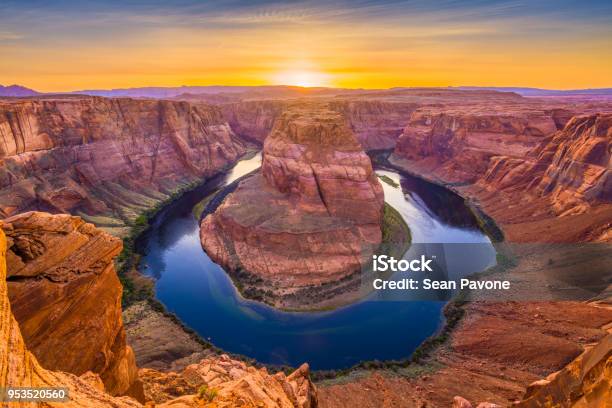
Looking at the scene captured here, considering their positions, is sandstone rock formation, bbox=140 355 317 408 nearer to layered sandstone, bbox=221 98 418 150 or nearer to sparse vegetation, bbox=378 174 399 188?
sparse vegetation, bbox=378 174 399 188

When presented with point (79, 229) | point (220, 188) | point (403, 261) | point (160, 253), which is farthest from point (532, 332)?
point (220, 188)

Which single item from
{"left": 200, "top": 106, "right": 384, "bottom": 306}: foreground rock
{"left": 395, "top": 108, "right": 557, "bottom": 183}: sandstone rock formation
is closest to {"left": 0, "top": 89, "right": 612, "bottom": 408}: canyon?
{"left": 200, "top": 106, "right": 384, "bottom": 306}: foreground rock

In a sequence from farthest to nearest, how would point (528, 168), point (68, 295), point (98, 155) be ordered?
1. point (98, 155)
2. point (528, 168)
3. point (68, 295)

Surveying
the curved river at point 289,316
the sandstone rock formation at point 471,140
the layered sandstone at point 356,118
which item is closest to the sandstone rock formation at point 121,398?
the curved river at point 289,316

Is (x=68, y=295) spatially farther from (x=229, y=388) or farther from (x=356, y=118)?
(x=356, y=118)

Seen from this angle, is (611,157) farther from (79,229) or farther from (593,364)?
(79,229)

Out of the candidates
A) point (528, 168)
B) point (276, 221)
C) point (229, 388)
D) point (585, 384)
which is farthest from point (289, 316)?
point (528, 168)

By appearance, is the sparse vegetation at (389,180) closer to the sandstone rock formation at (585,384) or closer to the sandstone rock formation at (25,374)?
the sandstone rock formation at (585,384)
